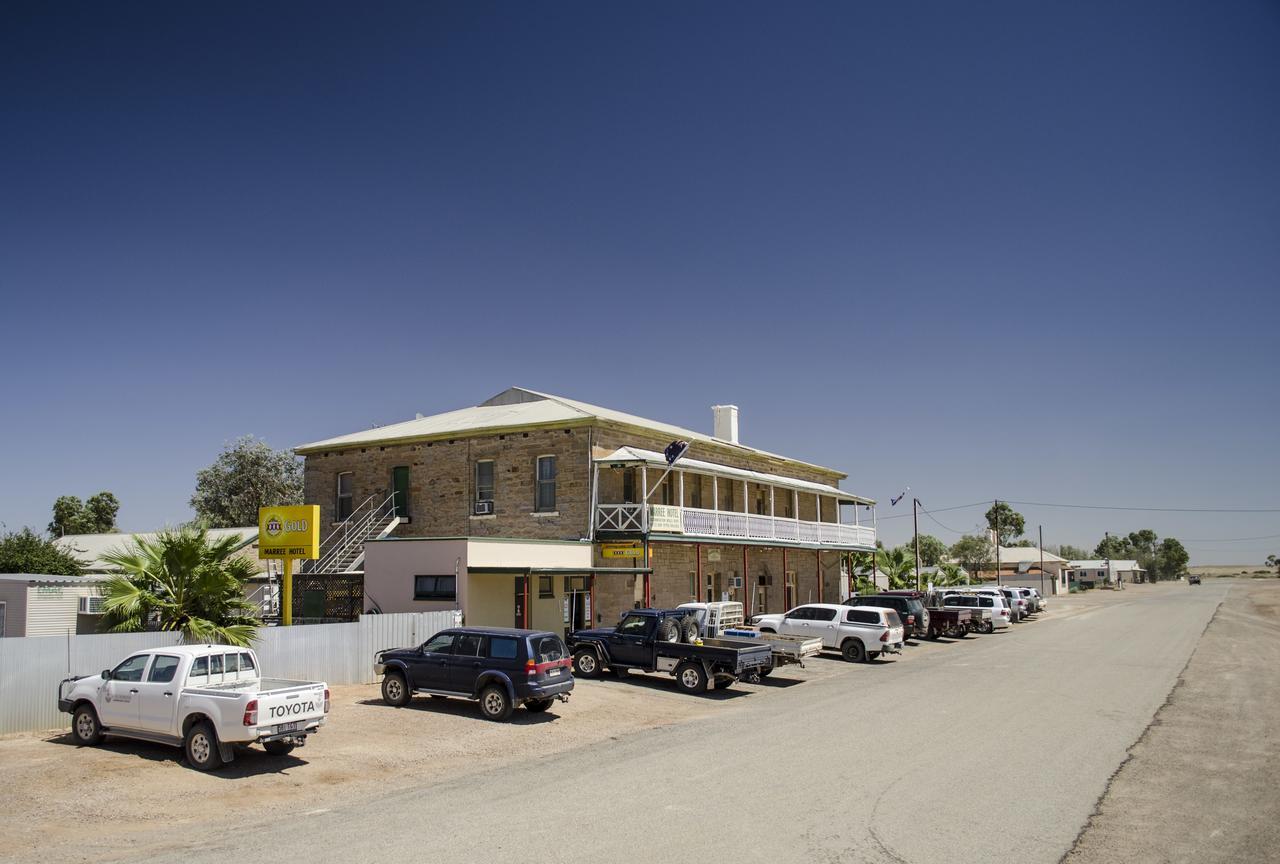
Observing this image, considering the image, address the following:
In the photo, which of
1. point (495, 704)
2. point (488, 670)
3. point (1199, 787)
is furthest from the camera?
point (488, 670)

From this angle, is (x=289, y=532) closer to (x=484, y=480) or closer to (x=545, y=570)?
(x=545, y=570)

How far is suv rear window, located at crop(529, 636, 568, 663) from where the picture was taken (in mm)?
16594

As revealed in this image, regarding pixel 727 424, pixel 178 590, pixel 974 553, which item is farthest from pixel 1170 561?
pixel 178 590

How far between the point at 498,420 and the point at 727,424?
15.5 m

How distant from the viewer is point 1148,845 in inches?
352

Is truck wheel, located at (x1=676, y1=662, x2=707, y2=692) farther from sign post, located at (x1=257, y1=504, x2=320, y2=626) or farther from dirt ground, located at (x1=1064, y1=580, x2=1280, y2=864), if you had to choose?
dirt ground, located at (x1=1064, y1=580, x2=1280, y2=864)

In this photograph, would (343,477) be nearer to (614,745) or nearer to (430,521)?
(430,521)

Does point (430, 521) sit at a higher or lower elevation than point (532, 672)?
higher

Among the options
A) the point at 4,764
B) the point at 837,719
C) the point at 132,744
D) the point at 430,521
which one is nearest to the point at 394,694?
the point at 132,744

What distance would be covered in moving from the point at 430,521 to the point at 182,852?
83.7ft

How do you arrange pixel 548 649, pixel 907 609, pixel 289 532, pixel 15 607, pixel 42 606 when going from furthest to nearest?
pixel 907 609 < pixel 42 606 < pixel 15 607 < pixel 289 532 < pixel 548 649

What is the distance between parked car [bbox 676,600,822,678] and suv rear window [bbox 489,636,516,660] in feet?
22.9

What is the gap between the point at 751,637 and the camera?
22.4 metres

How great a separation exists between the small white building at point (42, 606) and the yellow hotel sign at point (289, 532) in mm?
8188
